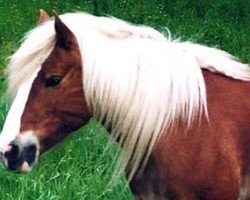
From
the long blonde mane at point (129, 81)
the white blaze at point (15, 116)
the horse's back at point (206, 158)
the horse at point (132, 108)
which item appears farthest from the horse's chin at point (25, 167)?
the horse's back at point (206, 158)

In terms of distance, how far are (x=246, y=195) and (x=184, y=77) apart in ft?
1.92

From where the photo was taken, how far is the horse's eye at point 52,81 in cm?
395

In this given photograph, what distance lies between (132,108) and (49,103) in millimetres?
341

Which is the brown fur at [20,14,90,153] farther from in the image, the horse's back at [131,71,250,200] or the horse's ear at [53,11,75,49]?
the horse's back at [131,71,250,200]

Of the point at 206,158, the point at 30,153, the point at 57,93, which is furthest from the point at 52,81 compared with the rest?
the point at 206,158

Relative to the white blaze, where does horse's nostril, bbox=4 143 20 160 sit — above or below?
below

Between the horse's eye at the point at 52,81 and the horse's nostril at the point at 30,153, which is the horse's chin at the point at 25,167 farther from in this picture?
the horse's eye at the point at 52,81

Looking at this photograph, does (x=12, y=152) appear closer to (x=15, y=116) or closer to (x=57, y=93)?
(x=15, y=116)

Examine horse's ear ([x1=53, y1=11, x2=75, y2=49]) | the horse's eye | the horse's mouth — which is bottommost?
the horse's mouth

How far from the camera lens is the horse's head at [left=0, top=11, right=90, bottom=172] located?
389cm

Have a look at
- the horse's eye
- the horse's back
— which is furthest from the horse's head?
the horse's back

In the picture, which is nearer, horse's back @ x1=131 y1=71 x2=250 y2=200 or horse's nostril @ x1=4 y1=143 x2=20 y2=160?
horse's nostril @ x1=4 y1=143 x2=20 y2=160

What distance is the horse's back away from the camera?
3988mm

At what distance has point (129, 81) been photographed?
3.97m
